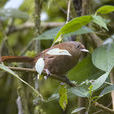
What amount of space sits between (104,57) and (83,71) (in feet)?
0.98

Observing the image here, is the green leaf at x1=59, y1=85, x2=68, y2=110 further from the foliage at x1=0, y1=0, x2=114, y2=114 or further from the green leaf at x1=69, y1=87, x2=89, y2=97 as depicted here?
the green leaf at x1=69, y1=87, x2=89, y2=97

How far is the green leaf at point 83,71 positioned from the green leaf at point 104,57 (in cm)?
17

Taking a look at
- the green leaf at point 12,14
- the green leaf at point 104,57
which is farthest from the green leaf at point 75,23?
the green leaf at point 12,14

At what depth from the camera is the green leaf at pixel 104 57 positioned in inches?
78.8

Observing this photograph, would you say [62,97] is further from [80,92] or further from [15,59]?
[15,59]

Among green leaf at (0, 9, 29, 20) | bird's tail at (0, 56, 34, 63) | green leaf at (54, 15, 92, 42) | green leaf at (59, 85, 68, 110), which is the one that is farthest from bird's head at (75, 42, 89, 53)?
green leaf at (0, 9, 29, 20)

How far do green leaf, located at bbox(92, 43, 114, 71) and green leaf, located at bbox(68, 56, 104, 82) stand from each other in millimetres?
171

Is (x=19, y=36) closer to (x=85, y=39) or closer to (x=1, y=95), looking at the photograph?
(x=1, y=95)

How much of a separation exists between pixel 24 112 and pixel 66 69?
55 centimetres

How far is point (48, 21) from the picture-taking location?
12.8 ft

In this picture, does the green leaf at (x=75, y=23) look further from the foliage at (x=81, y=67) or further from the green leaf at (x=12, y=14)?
the green leaf at (x=12, y=14)

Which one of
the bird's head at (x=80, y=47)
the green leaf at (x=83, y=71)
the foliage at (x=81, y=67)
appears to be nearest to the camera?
the foliage at (x=81, y=67)

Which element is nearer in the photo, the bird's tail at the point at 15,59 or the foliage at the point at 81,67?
the foliage at the point at 81,67

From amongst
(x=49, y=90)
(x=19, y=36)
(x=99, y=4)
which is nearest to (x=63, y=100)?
(x=49, y=90)
